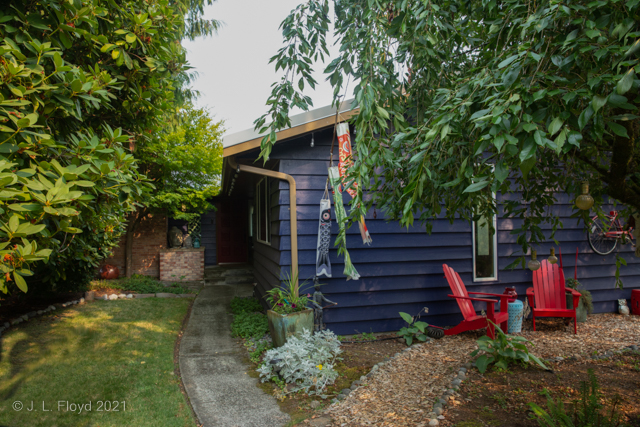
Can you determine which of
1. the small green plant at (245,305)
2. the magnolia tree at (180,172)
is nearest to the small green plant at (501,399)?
the small green plant at (245,305)

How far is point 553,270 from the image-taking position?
5250 mm

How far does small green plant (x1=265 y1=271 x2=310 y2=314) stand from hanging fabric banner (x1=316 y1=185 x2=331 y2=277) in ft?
1.07

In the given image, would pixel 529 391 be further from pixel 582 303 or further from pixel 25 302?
pixel 25 302

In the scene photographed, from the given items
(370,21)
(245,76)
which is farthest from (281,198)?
(245,76)

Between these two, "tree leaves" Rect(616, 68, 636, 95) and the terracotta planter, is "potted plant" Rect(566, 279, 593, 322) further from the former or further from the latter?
"tree leaves" Rect(616, 68, 636, 95)

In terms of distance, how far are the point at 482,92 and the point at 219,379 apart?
3585 millimetres

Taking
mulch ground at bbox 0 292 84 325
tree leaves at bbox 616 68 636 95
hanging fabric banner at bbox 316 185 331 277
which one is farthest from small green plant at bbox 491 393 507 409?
mulch ground at bbox 0 292 84 325

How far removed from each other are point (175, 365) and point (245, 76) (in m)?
22.2

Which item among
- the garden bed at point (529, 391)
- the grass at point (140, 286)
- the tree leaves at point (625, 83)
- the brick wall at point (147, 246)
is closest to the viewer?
the tree leaves at point (625, 83)

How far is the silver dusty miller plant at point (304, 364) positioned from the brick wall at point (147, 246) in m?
7.41

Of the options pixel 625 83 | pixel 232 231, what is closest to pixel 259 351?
pixel 625 83

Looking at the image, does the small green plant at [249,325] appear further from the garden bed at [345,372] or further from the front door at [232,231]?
the front door at [232,231]

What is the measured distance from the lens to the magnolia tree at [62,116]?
144cm

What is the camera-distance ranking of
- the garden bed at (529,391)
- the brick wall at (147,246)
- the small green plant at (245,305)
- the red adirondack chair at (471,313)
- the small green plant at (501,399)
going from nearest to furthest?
the garden bed at (529,391) < the small green plant at (501,399) < the red adirondack chair at (471,313) < the small green plant at (245,305) < the brick wall at (147,246)
